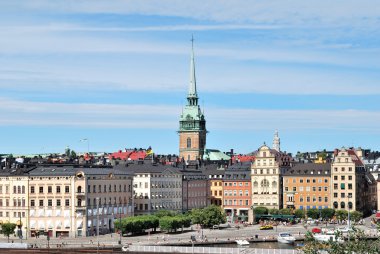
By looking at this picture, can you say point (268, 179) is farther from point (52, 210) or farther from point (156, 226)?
point (52, 210)

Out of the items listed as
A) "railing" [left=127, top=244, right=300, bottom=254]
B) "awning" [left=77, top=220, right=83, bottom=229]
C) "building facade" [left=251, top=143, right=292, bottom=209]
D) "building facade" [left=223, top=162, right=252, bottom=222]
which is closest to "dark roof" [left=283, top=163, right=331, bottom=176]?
"building facade" [left=251, top=143, right=292, bottom=209]

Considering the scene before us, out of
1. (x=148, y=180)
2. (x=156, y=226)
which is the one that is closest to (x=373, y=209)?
(x=148, y=180)

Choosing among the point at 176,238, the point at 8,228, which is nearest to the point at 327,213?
the point at 176,238

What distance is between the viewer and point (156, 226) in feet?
499

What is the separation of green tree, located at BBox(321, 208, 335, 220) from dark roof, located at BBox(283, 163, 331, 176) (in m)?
9.74

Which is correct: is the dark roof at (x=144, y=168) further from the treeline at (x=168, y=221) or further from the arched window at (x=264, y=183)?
the treeline at (x=168, y=221)

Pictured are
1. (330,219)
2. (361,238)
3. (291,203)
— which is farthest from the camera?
(291,203)

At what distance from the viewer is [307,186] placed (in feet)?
612

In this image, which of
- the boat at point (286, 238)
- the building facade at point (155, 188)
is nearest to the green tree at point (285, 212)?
the building facade at point (155, 188)

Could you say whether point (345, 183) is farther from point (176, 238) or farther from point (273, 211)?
point (176, 238)

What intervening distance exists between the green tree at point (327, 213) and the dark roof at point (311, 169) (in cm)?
974

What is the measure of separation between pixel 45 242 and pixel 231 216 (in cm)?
6160

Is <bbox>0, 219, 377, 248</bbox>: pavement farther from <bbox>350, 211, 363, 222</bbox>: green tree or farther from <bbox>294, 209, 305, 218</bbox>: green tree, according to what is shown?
<bbox>294, 209, 305, 218</bbox>: green tree

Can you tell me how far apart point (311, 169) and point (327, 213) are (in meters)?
13.6
